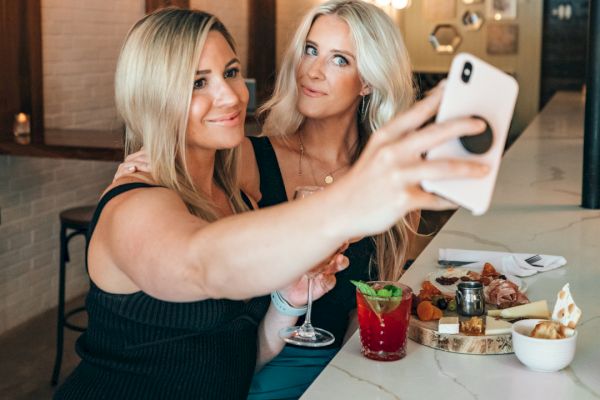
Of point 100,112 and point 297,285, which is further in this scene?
point 100,112

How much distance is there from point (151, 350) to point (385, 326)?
1.63ft

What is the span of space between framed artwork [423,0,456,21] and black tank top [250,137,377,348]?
8638 mm

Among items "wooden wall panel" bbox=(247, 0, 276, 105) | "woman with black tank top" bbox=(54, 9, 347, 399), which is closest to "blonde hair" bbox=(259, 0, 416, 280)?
"woman with black tank top" bbox=(54, 9, 347, 399)

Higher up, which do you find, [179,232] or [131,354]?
[179,232]

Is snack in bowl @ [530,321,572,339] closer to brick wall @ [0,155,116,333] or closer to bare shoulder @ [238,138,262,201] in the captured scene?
bare shoulder @ [238,138,262,201]

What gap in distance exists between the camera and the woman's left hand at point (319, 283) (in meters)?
1.85

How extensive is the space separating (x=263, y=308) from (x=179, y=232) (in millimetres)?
785

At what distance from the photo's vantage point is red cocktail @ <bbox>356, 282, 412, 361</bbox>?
67.6 inches

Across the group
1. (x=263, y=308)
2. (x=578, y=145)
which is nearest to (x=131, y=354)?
(x=263, y=308)

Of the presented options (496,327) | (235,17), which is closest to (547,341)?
(496,327)

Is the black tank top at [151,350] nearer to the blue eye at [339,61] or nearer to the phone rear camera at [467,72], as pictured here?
the phone rear camera at [467,72]

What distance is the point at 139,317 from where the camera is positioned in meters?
1.78

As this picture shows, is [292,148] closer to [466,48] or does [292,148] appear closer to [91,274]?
[91,274]

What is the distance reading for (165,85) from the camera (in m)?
1.79
